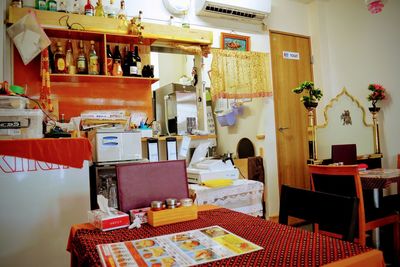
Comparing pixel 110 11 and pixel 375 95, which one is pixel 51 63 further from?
pixel 375 95

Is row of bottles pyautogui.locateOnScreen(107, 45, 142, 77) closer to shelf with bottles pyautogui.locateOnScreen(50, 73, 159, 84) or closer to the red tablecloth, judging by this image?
shelf with bottles pyautogui.locateOnScreen(50, 73, 159, 84)

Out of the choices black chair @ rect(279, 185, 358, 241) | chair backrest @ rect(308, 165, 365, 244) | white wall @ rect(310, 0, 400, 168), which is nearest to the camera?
black chair @ rect(279, 185, 358, 241)

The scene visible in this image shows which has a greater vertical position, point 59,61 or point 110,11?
point 110,11

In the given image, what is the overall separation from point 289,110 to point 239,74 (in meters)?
0.99

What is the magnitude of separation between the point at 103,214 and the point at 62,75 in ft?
5.81

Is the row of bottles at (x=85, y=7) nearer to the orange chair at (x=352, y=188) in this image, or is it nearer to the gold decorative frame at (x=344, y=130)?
the orange chair at (x=352, y=188)

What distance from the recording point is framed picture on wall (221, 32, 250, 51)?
11.0 ft

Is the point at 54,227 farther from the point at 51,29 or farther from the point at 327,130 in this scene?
the point at 327,130

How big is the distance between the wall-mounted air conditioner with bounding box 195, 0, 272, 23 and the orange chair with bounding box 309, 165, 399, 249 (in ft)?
6.59

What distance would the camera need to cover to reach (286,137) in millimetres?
3752

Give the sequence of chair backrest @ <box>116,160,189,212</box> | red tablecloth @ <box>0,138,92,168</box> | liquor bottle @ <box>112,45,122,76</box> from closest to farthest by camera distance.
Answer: chair backrest @ <box>116,160,189,212</box>
red tablecloth @ <box>0,138,92,168</box>
liquor bottle @ <box>112,45,122,76</box>

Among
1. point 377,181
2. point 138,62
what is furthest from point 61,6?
point 377,181

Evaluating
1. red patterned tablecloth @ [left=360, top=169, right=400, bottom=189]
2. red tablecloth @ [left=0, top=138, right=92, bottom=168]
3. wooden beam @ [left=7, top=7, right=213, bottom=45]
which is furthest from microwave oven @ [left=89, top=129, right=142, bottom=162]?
red patterned tablecloth @ [left=360, top=169, right=400, bottom=189]

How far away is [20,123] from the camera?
1.93 metres
